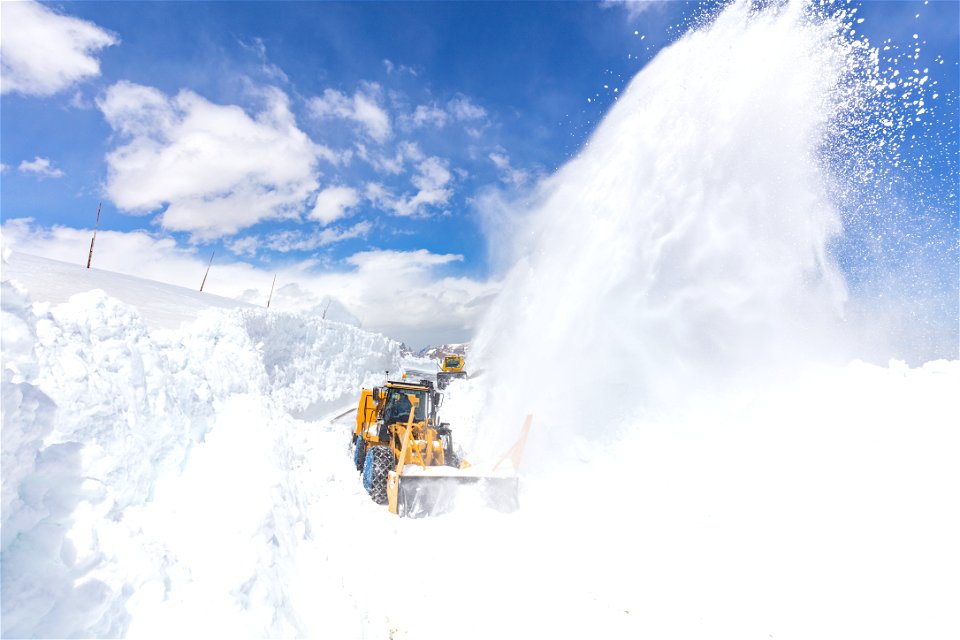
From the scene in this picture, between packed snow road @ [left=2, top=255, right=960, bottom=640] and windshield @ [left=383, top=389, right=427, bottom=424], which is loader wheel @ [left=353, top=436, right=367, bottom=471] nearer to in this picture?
packed snow road @ [left=2, top=255, right=960, bottom=640]

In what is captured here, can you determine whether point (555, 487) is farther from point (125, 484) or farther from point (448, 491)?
point (125, 484)

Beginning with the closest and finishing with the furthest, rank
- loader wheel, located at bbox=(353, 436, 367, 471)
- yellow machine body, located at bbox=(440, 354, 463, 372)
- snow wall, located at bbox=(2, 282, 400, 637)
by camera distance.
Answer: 1. snow wall, located at bbox=(2, 282, 400, 637)
2. loader wheel, located at bbox=(353, 436, 367, 471)
3. yellow machine body, located at bbox=(440, 354, 463, 372)

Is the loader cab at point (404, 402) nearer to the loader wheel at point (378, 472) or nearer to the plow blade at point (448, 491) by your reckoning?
the loader wheel at point (378, 472)

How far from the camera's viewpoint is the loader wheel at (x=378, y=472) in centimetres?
926

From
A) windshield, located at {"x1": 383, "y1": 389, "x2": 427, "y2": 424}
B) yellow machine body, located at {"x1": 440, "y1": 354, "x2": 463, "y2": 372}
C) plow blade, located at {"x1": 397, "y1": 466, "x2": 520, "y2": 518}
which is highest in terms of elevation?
yellow machine body, located at {"x1": 440, "y1": 354, "x2": 463, "y2": 372}

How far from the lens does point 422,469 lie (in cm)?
921

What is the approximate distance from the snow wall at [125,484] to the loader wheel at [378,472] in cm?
284

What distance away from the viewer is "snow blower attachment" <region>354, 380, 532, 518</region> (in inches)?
348

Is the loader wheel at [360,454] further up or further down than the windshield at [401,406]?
further down

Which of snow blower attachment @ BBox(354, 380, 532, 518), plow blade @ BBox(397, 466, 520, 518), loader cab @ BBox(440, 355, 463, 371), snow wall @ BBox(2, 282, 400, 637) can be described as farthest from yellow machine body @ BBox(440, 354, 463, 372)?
snow wall @ BBox(2, 282, 400, 637)

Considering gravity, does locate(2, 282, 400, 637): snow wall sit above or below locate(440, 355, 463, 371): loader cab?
below

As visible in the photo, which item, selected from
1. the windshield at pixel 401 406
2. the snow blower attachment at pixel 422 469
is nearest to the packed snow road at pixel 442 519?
the snow blower attachment at pixel 422 469

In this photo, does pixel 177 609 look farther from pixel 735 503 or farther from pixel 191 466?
pixel 735 503

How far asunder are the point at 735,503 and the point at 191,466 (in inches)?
371
